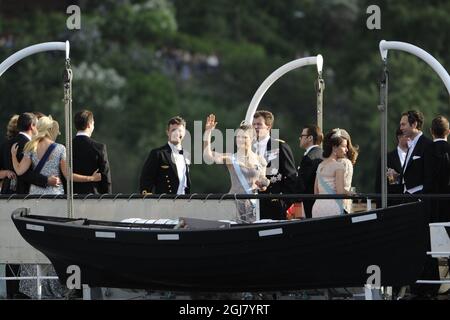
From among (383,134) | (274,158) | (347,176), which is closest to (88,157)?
(274,158)

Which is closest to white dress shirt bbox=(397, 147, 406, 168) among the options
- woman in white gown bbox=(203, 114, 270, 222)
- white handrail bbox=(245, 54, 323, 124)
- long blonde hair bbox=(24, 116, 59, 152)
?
white handrail bbox=(245, 54, 323, 124)

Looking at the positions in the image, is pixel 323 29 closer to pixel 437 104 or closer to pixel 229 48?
pixel 229 48

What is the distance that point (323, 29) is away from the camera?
249ft

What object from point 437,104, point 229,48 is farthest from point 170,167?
point 229,48

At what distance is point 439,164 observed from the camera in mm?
18594

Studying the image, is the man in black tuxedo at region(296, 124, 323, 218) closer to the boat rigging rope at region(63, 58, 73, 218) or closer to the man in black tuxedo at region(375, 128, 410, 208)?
the man in black tuxedo at region(375, 128, 410, 208)

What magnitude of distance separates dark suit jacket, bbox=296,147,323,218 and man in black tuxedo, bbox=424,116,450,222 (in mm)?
1120

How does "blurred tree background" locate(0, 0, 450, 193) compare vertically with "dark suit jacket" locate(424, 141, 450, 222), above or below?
above

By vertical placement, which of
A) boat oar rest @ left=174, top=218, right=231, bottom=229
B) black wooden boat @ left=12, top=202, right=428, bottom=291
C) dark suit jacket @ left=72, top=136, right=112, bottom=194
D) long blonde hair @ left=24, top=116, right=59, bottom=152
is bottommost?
black wooden boat @ left=12, top=202, right=428, bottom=291

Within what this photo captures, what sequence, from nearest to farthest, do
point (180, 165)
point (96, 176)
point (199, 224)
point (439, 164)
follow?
point (199, 224), point (439, 164), point (96, 176), point (180, 165)

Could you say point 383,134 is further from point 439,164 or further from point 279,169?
point 279,169

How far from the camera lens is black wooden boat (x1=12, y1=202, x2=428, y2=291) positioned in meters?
16.6

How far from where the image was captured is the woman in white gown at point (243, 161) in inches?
739

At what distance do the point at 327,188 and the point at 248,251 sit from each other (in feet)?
5.14
